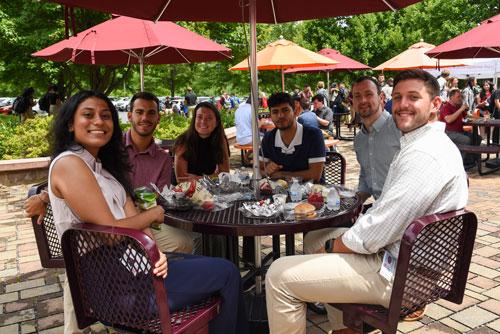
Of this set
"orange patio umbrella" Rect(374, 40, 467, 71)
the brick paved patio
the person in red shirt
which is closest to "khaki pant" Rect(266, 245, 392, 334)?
the brick paved patio

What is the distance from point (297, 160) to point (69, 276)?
2318 millimetres

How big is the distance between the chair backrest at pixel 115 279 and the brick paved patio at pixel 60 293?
46.9 inches

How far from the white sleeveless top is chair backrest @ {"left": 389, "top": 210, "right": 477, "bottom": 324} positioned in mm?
1379

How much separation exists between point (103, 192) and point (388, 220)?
1.38 m

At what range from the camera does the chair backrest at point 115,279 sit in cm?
195

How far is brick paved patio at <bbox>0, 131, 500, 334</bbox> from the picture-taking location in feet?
9.88

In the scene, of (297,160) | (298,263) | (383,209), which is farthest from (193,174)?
(383,209)

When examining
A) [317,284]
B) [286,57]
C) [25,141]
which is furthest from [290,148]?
[25,141]

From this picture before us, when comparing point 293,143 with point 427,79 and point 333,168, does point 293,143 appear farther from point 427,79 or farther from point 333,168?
point 427,79

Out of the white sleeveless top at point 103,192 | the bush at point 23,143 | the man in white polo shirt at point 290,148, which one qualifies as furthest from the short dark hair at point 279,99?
the bush at point 23,143

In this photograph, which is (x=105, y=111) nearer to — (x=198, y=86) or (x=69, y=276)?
(x=69, y=276)

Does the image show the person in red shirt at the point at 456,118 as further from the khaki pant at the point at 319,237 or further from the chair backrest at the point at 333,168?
the khaki pant at the point at 319,237

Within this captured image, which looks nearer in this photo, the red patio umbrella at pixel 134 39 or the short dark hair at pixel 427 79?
the short dark hair at pixel 427 79

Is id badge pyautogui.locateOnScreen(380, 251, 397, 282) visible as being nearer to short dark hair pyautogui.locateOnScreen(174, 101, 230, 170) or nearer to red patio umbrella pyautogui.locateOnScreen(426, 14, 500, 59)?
short dark hair pyautogui.locateOnScreen(174, 101, 230, 170)
